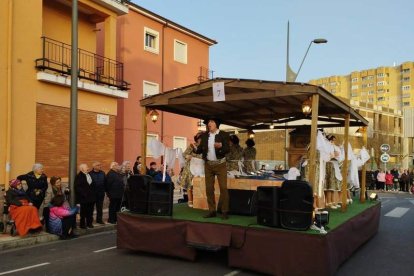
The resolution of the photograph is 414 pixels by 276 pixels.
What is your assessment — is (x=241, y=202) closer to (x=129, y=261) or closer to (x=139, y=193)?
(x=139, y=193)

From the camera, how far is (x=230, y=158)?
→ 36.3 feet

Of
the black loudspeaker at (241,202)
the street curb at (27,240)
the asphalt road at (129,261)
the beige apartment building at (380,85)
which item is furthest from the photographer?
the beige apartment building at (380,85)

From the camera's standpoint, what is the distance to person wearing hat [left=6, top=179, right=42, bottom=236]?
936 cm

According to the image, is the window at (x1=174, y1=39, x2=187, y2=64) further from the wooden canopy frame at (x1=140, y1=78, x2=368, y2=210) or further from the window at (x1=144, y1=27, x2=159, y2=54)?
the wooden canopy frame at (x1=140, y1=78, x2=368, y2=210)

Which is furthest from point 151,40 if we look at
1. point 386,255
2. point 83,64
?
point 386,255

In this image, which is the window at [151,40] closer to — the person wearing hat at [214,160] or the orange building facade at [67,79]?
the orange building facade at [67,79]

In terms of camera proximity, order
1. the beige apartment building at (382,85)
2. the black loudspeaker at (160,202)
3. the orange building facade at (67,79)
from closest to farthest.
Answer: the black loudspeaker at (160,202) < the orange building facade at (67,79) < the beige apartment building at (382,85)

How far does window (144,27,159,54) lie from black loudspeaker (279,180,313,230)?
17508 mm

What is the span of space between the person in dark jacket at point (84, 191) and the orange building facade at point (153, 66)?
1011cm

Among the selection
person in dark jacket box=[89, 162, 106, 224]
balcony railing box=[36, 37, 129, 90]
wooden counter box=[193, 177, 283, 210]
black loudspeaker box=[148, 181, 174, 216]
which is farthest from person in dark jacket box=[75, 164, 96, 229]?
balcony railing box=[36, 37, 129, 90]

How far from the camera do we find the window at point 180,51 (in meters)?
24.9

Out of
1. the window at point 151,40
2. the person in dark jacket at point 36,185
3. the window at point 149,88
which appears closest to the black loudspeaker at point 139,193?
the person in dark jacket at point 36,185

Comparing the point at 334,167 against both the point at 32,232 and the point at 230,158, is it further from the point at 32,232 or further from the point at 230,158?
the point at 32,232

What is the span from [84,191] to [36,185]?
109cm
